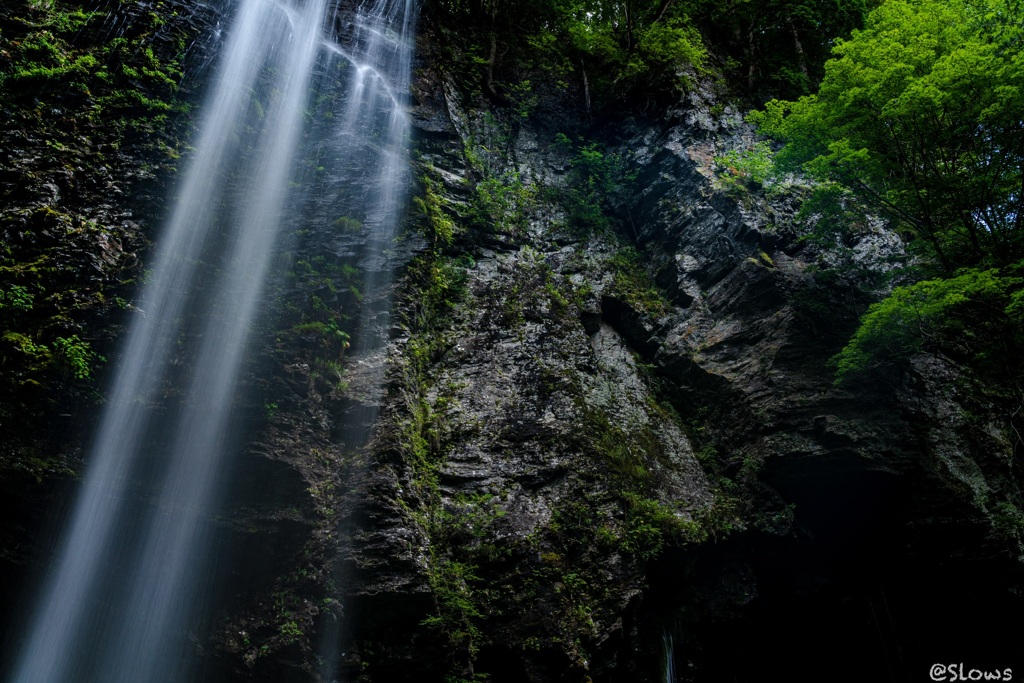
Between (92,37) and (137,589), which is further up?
(92,37)

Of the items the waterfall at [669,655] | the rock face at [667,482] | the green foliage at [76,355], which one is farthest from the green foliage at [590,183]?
the green foliage at [76,355]

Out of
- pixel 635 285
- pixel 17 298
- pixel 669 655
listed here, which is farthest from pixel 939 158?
pixel 17 298

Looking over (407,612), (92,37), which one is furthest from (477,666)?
(92,37)

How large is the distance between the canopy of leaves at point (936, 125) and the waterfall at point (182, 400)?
721 centimetres

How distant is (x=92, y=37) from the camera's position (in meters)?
8.09

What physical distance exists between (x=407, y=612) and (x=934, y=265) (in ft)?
29.1

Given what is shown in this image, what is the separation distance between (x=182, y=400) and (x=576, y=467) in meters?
4.97

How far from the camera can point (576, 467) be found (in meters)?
7.34

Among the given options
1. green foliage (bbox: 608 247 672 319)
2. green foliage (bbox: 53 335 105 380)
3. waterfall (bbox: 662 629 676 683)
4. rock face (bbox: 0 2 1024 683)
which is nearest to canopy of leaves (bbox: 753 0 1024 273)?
rock face (bbox: 0 2 1024 683)

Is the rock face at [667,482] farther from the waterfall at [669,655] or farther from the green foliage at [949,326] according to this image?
the green foliage at [949,326]

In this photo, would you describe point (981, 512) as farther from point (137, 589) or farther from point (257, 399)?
point (137, 589)

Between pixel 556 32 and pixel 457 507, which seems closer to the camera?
pixel 457 507

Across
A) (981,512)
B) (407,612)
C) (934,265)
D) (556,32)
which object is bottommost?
(407,612)
